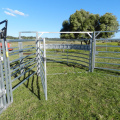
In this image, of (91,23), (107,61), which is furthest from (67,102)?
(91,23)

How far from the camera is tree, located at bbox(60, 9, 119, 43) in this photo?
75.8 ft

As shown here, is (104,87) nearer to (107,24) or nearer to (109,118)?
(109,118)

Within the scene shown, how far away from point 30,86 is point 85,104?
232 cm

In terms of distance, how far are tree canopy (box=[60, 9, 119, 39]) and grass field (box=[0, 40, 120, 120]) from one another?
2006 cm

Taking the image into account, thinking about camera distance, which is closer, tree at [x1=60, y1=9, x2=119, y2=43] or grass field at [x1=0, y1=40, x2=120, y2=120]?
grass field at [x1=0, y1=40, x2=120, y2=120]

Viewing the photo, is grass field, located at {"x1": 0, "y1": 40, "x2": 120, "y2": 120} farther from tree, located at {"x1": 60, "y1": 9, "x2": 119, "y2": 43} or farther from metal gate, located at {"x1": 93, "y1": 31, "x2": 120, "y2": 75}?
tree, located at {"x1": 60, "y1": 9, "x2": 119, "y2": 43}

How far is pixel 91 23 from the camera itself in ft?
78.8

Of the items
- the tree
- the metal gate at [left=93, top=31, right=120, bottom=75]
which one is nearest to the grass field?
the metal gate at [left=93, top=31, right=120, bottom=75]

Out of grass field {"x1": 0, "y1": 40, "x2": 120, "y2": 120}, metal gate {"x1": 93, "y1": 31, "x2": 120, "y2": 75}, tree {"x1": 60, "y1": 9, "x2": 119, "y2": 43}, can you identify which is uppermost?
tree {"x1": 60, "y1": 9, "x2": 119, "y2": 43}

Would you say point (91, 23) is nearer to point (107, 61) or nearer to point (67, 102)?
point (107, 61)

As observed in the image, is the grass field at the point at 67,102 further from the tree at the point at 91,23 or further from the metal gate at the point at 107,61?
the tree at the point at 91,23

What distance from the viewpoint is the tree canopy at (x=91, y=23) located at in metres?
23.1

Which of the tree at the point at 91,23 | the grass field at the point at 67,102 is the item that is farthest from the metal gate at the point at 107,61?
the tree at the point at 91,23

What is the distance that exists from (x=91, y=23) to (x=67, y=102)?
79.0ft
